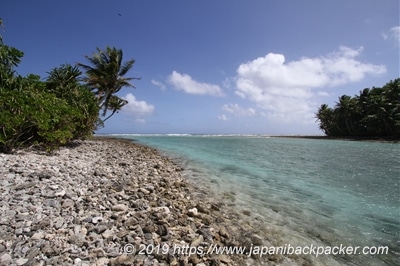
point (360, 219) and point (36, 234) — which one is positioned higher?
point (36, 234)

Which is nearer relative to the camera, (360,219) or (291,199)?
(360,219)

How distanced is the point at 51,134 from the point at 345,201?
40.4 ft

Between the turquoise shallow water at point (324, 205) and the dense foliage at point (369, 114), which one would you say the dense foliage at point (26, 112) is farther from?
the dense foliage at point (369, 114)

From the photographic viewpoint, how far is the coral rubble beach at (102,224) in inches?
123

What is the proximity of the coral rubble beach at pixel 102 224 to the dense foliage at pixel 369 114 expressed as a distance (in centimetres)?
6082

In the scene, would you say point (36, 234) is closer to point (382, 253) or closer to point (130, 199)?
point (130, 199)

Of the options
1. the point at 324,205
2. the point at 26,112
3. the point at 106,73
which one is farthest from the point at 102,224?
the point at 106,73

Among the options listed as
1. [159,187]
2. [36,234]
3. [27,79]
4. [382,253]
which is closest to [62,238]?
[36,234]

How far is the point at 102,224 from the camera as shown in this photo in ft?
12.9

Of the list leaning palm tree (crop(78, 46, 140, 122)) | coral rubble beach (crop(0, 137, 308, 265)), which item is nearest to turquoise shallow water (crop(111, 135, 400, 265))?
coral rubble beach (crop(0, 137, 308, 265))

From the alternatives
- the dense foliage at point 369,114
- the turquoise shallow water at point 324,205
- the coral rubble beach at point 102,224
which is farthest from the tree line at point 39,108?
the dense foliage at point 369,114

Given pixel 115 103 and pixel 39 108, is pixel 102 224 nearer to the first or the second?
pixel 39 108

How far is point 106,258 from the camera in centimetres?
311

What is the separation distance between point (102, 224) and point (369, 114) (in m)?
67.5
